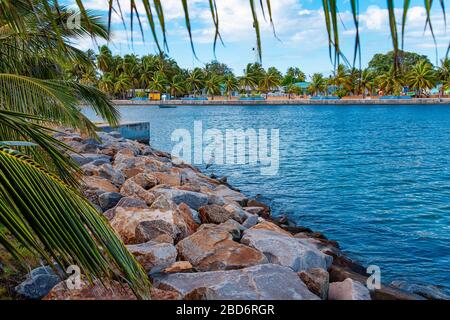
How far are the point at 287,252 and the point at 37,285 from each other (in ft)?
10.6

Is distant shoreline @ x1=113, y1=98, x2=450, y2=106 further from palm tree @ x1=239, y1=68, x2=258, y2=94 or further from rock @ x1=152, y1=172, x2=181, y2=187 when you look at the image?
rock @ x1=152, y1=172, x2=181, y2=187

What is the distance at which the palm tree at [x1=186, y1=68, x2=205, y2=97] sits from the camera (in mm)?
105938

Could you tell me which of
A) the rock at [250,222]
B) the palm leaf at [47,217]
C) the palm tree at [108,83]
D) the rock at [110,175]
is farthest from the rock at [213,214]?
the palm tree at [108,83]

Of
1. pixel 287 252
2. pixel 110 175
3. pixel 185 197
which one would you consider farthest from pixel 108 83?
pixel 287 252

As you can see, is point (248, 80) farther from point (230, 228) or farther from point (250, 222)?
point (230, 228)

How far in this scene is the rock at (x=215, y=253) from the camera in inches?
211

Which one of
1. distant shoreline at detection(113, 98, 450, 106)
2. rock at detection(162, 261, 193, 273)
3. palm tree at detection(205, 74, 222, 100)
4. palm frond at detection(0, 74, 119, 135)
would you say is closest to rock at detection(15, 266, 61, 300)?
rock at detection(162, 261, 193, 273)

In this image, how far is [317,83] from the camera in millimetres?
105500

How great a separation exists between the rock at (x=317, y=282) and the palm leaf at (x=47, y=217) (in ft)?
12.5

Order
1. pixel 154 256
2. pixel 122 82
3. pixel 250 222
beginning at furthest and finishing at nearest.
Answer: pixel 122 82 < pixel 250 222 < pixel 154 256

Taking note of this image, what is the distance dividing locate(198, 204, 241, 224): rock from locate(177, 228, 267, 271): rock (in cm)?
163

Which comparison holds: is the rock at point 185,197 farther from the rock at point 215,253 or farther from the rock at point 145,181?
the rock at point 215,253
